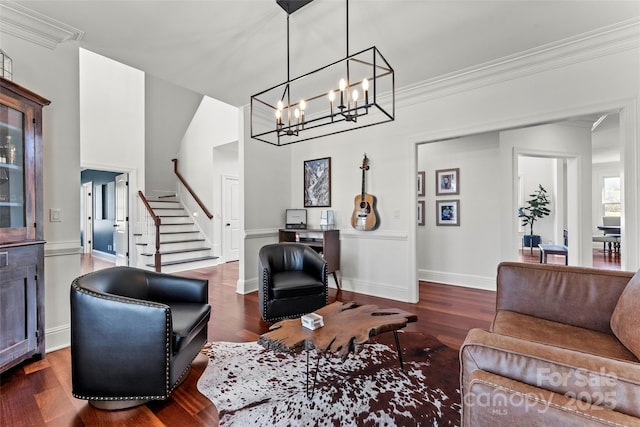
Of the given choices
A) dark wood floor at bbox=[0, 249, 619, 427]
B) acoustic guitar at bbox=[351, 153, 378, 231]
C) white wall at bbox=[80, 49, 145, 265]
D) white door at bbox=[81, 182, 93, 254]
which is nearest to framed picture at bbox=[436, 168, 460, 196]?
acoustic guitar at bbox=[351, 153, 378, 231]

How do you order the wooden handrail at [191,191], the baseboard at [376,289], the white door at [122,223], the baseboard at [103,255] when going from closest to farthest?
the baseboard at [376,289]
the white door at [122,223]
the wooden handrail at [191,191]
the baseboard at [103,255]

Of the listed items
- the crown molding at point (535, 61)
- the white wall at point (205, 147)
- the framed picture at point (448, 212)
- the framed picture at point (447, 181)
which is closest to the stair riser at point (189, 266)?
the white wall at point (205, 147)

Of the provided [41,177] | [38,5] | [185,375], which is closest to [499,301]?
[185,375]

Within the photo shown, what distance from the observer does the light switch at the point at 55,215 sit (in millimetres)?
2492

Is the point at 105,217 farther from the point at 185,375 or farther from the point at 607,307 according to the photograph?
the point at 607,307

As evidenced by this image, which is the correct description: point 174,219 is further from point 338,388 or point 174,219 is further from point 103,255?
point 338,388

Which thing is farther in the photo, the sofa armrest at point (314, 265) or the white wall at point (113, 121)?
the white wall at point (113, 121)

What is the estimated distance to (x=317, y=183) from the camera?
4.67 meters

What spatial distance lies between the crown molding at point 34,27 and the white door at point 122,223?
4.26 meters

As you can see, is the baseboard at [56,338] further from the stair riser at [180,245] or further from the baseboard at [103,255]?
the baseboard at [103,255]

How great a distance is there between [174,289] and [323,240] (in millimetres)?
2252

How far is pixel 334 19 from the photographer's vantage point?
7.88 feet

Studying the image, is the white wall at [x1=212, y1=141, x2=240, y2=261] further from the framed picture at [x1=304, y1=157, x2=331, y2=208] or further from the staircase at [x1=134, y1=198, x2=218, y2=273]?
the framed picture at [x1=304, y1=157, x2=331, y2=208]

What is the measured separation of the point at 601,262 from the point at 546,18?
271 inches
